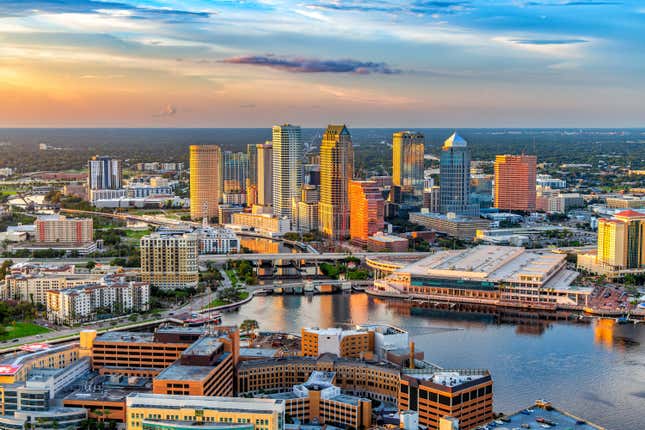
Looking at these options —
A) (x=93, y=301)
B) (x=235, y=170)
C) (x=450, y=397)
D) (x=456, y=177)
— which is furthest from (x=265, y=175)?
(x=450, y=397)

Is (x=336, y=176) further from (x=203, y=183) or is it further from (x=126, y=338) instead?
(x=126, y=338)

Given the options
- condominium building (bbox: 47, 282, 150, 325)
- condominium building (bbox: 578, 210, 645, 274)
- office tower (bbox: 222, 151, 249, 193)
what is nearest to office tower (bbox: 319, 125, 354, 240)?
condominium building (bbox: 578, 210, 645, 274)

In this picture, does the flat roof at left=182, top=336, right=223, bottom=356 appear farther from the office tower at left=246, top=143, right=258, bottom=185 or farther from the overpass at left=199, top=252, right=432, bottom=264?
the office tower at left=246, top=143, right=258, bottom=185

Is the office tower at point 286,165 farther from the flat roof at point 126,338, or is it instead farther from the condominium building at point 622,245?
the flat roof at point 126,338

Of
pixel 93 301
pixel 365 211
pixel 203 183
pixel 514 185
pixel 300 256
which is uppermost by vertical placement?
pixel 203 183

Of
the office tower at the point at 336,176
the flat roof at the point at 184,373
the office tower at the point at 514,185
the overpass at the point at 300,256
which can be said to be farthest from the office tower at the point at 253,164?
the flat roof at the point at 184,373
